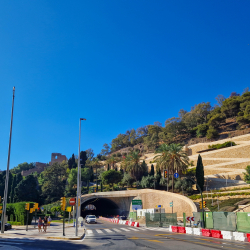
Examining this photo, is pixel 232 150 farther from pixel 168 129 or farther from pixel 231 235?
pixel 231 235

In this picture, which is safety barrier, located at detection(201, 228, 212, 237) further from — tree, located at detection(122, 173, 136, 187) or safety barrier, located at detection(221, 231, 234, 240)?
tree, located at detection(122, 173, 136, 187)

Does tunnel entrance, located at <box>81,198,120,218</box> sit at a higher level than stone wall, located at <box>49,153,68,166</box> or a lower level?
lower

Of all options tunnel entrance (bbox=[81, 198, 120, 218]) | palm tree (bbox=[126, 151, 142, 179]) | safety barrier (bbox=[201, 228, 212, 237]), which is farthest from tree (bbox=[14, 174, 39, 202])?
safety barrier (bbox=[201, 228, 212, 237])

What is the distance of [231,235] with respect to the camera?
1881cm

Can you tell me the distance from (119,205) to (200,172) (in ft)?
85.9

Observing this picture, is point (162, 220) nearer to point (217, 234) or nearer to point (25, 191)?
point (217, 234)

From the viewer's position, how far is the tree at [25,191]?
258 feet

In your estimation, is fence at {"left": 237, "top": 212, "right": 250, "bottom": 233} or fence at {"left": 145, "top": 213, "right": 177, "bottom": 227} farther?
fence at {"left": 145, "top": 213, "right": 177, "bottom": 227}

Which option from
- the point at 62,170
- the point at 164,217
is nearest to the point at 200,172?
the point at 164,217

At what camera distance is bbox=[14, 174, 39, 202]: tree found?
7856 centimetres

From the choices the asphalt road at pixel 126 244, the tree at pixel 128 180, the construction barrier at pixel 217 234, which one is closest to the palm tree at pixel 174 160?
the tree at pixel 128 180

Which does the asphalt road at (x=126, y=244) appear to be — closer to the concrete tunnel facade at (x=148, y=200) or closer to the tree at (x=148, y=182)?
the concrete tunnel facade at (x=148, y=200)

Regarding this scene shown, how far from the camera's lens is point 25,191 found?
7888cm

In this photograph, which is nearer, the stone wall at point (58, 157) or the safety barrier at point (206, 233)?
the safety barrier at point (206, 233)
